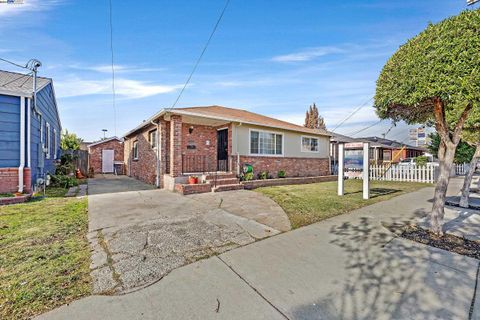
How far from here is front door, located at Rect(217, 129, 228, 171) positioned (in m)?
10.9

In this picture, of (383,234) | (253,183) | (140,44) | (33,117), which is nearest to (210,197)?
(253,183)

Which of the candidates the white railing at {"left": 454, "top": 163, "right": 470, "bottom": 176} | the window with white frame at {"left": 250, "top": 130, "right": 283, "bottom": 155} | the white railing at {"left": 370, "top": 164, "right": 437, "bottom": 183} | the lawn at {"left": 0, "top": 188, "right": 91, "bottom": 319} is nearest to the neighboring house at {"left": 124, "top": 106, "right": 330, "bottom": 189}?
the window with white frame at {"left": 250, "top": 130, "right": 283, "bottom": 155}

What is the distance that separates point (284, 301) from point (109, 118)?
23854mm

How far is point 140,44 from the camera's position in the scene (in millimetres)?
8406

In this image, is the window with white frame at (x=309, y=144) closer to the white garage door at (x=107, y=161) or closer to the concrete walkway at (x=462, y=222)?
the concrete walkway at (x=462, y=222)

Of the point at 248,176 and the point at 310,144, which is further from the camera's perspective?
the point at 310,144

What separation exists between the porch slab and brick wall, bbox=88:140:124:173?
15509 millimetres

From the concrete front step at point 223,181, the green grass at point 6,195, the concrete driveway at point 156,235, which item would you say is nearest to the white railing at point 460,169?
the concrete front step at point 223,181

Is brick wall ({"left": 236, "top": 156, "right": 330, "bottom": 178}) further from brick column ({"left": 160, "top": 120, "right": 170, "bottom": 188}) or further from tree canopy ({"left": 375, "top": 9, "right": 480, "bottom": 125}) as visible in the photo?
tree canopy ({"left": 375, "top": 9, "right": 480, "bottom": 125})

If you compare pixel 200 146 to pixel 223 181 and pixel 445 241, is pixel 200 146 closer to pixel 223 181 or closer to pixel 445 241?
pixel 223 181

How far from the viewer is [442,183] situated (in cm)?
392

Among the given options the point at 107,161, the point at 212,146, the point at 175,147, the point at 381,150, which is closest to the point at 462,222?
the point at 175,147

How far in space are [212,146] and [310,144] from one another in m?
6.73

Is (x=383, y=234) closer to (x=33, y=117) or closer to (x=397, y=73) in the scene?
(x=397, y=73)
